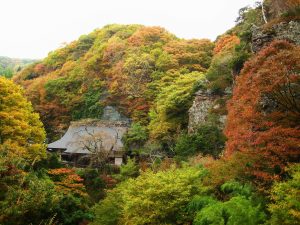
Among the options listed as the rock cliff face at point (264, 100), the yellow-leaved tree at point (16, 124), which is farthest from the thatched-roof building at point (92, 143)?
the rock cliff face at point (264, 100)

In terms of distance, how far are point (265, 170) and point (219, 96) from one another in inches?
690

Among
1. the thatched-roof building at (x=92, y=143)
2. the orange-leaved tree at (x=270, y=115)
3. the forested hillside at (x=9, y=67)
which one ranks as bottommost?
the thatched-roof building at (x=92, y=143)

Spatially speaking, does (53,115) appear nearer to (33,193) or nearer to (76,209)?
(76,209)

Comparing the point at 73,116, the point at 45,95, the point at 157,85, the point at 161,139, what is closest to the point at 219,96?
the point at 161,139

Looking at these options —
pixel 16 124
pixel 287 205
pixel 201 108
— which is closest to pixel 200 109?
pixel 201 108

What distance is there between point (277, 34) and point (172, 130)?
48.6 feet

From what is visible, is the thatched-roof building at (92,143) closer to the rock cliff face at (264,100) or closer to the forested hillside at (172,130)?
the forested hillside at (172,130)

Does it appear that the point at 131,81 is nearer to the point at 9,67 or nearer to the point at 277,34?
the point at 277,34

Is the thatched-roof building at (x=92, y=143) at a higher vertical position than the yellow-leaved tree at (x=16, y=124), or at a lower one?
lower

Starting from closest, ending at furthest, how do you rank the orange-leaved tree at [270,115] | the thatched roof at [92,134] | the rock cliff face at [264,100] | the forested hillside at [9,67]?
the orange-leaved tree at [270,115] → the rock cliff face at [264,100] → the thatched roof at [92,134] → the forested hillside at [9,67]

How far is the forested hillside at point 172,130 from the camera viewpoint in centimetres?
1107

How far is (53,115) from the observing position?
148 ft

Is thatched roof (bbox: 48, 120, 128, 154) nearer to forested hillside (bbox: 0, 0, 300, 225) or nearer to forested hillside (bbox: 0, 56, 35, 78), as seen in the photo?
forested hillside (bbox: 0, 0, 300, 225)

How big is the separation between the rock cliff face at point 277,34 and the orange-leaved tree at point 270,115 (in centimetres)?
433
